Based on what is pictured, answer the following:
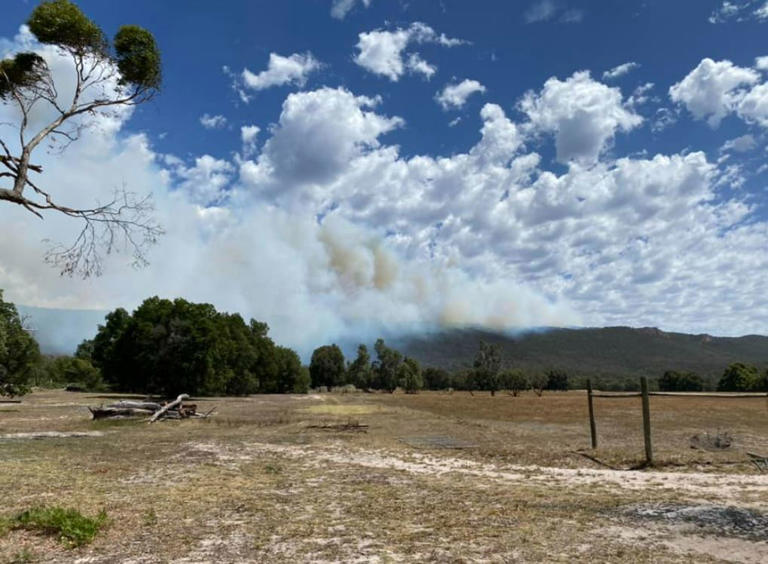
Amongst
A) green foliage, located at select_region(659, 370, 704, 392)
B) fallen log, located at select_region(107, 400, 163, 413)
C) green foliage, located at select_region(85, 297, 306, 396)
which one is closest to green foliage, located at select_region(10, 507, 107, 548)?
fallen log, located at select_region(107, 400, 163, 413)

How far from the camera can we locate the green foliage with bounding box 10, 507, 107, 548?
7684 millimetres

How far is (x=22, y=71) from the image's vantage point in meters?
9.27

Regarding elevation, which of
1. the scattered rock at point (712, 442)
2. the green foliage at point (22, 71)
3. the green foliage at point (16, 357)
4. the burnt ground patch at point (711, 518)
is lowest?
the scattered rock at point (712, 442)

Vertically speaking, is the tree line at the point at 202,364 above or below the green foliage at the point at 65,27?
below

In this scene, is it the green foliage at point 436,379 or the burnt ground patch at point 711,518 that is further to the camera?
the green foliage at point 436,379

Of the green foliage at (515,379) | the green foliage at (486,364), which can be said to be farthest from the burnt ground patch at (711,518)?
the green foliage at (515,379)

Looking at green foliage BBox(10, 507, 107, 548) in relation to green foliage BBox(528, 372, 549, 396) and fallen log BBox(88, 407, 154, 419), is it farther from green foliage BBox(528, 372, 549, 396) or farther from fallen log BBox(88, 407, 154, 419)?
green foliage BBox(528, 372, 549, 396)

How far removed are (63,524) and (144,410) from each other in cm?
2782

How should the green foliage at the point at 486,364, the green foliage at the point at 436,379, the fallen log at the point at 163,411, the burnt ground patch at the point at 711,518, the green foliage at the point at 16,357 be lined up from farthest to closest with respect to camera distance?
the green foliage at the point at 436,379
the green foliage at the point at 486,364
the green foliage at the point at 16,357
the fallen log at the point at 163,411
the burnt ground patch at the point at 711,518

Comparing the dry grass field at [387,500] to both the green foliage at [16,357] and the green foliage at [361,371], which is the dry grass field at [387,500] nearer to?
the green foliage at [16,357]

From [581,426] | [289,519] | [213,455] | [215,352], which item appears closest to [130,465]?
[213,455]

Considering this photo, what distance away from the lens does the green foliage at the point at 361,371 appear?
482 feet

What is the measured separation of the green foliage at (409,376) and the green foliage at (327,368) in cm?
1663

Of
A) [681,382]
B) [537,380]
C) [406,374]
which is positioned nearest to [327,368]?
[406,374]
